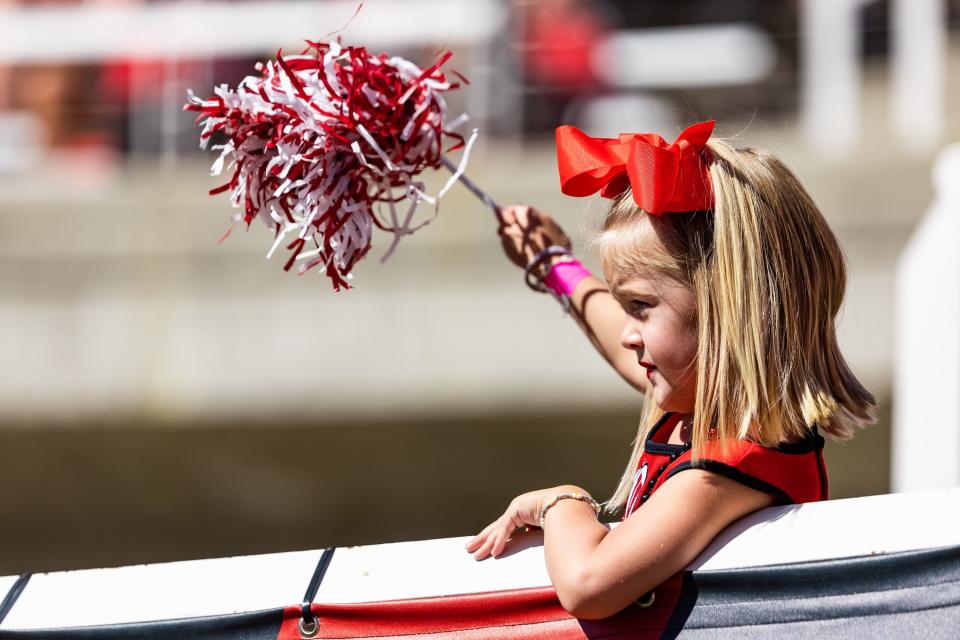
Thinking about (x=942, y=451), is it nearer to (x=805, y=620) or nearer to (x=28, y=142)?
(x=805, y=620)

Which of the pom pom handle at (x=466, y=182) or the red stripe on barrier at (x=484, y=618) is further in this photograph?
the pom pom handle at (x=466, y=182)

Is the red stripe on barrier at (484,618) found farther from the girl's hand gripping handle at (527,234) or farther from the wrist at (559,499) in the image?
the girl's hand gripping handle at (527,234)

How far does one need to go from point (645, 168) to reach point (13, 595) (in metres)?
0.90

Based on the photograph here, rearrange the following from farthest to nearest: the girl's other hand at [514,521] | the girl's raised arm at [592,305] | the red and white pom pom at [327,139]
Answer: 1. the girl's raised arm at [592,305]
2. the red and white pom pom at [327,139]
3. the girl's other hand at [514,521]

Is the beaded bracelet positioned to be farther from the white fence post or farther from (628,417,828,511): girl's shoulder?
the white fence post

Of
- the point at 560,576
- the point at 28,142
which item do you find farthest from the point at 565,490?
the point at 28,142

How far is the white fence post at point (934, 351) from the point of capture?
208 cm

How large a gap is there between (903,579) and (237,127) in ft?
3.03

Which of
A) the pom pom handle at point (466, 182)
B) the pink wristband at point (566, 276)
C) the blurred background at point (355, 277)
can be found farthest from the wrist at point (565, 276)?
the blurred background at point (355, 277)

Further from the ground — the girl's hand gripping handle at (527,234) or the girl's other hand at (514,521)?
the girl's hand gripping handle at (527,234)

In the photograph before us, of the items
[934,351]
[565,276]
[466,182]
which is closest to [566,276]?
[565,276]

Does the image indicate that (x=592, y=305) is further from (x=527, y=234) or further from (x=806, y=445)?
(x=806, y=445)

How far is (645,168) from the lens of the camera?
1246 mm

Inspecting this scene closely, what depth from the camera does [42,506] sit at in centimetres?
440
